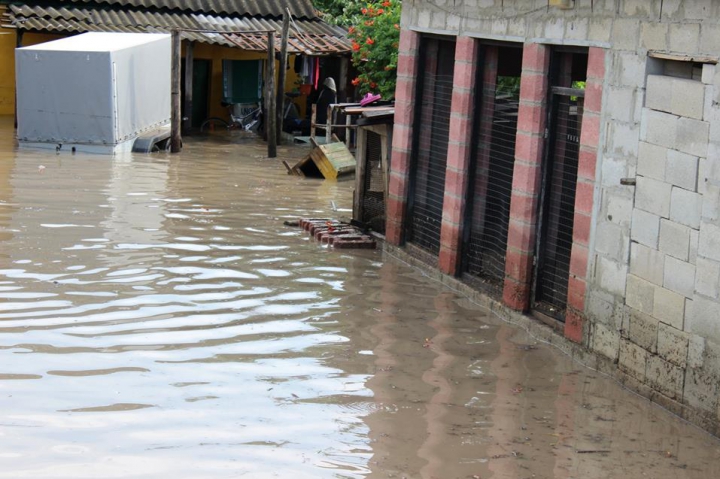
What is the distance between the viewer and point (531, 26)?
1063cm

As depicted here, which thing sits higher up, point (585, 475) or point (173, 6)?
point (173, 6)

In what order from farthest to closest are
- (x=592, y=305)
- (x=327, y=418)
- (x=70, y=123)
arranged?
(x=70, y=123) < (x=592, y=305) < (x=327, y=418)

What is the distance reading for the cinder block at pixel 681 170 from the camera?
27.0 feet

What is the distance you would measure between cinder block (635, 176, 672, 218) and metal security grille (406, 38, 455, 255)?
4.10 metres

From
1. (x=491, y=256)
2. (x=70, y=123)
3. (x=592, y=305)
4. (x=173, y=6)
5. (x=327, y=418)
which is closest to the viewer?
(x=327, y=418)

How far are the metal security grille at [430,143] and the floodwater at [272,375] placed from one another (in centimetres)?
56

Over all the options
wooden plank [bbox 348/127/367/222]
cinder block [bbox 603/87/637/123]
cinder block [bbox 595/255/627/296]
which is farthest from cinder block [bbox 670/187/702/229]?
wooden plank [bbox 348/127/367/222]

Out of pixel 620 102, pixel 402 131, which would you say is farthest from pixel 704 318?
pixel 402 131

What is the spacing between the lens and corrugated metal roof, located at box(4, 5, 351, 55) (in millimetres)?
25078

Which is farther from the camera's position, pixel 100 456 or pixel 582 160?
pixel 582 160

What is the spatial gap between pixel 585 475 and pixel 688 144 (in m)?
2.64

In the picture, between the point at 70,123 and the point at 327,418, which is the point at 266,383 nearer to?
the point at 327,418

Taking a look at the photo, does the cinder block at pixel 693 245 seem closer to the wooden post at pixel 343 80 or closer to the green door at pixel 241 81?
the wooden post at pixel 343 80

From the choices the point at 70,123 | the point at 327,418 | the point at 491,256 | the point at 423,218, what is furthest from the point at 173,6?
the point at 327,418
